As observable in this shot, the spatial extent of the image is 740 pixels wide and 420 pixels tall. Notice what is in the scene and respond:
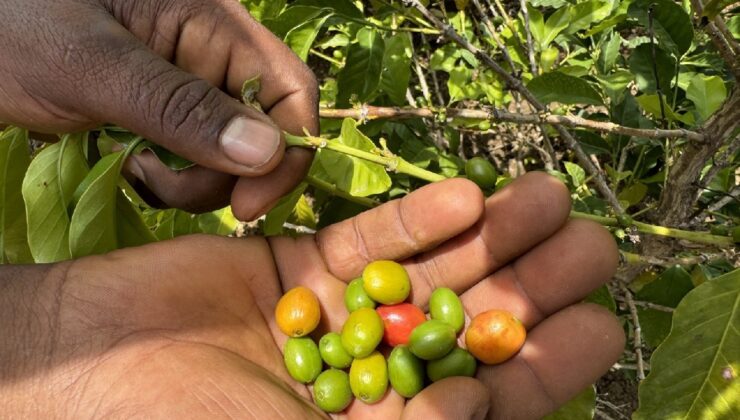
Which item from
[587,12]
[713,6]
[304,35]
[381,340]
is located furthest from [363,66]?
[713,6]

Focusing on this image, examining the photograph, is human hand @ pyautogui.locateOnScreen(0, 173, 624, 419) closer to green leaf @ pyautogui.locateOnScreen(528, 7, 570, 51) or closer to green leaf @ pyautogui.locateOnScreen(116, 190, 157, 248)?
green leaf @ pyautogui.locateOnScreen(116, 190, 157, 248)

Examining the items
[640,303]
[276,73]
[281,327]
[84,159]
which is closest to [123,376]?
[281,327]

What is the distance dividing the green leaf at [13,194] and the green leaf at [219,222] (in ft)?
2.50

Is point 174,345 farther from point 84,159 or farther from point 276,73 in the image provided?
point 276,73

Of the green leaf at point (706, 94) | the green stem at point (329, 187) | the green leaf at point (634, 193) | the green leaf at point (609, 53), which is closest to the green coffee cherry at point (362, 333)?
the green stem at point (329, 187)

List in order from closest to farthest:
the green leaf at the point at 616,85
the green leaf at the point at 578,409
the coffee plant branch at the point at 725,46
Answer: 1. the coffee plant branch at the point at 725,46
2. the green leaf at the point at 578,409
3. the green leaf at the point at 616,85

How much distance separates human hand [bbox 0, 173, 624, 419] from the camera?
6.28 ft

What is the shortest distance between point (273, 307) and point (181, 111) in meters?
0.98

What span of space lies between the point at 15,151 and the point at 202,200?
0.67 m

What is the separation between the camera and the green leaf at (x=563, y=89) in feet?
8.63

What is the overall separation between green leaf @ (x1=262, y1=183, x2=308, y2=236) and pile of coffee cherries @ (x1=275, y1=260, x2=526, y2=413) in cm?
38

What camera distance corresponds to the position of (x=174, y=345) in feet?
6.56

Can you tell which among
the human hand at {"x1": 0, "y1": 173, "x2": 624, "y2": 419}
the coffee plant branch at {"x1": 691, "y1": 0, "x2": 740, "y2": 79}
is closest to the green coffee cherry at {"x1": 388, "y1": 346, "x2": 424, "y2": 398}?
the human hand at {"x1": 0, "y1": 173, "x2": 624, "y2": 419}

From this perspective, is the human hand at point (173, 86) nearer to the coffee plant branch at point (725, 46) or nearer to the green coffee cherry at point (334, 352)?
the green coffee cherry at point (334, 352)
